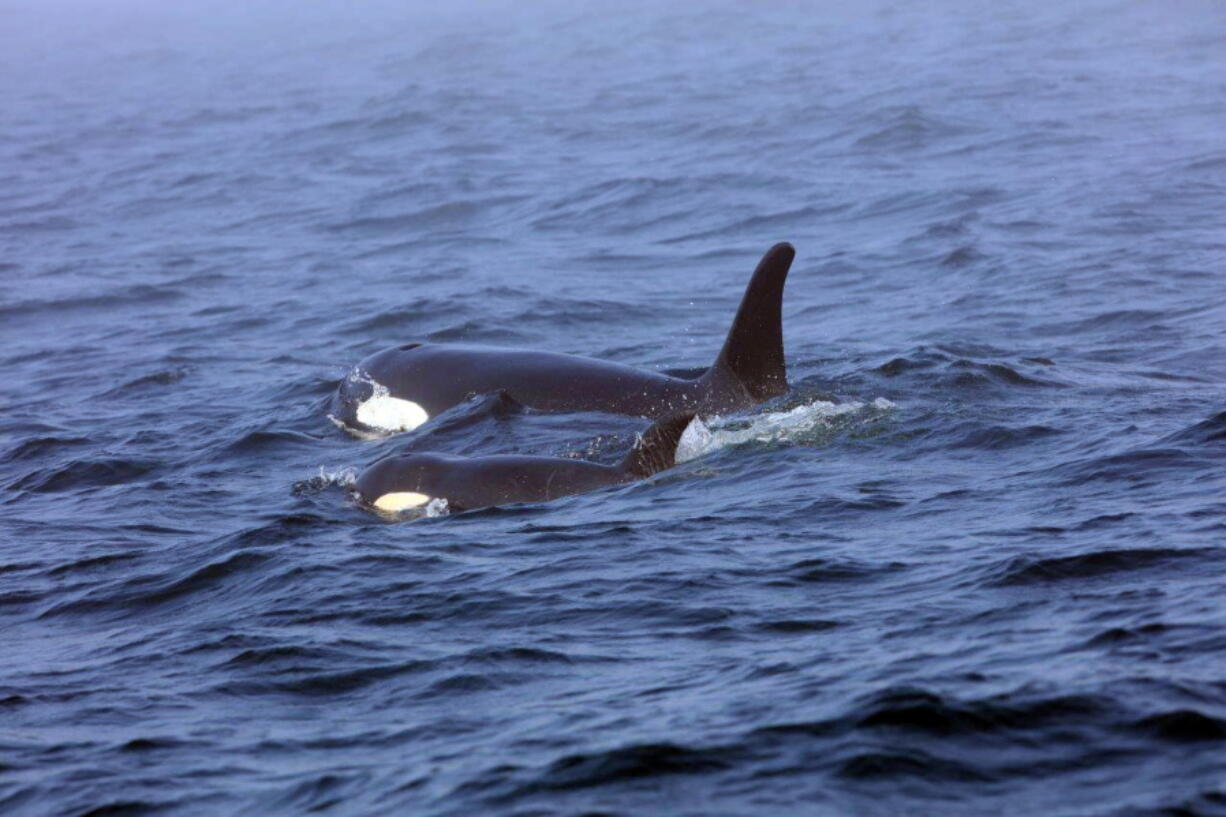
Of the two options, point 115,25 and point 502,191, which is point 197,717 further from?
point 115,25

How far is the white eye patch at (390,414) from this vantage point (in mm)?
13945

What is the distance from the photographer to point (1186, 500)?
9.38 metres

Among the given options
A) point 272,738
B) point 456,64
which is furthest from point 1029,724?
point 456,64

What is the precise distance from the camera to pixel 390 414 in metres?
14.1

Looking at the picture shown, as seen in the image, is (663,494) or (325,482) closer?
(663,494)

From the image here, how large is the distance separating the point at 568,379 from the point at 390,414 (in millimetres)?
1561

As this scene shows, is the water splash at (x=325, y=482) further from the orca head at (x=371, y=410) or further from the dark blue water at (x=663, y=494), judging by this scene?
the orca head at (x=371, y=410)

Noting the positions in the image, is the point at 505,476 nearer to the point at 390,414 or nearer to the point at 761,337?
the point at 761,337

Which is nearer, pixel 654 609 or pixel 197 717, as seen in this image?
pixel 197 717

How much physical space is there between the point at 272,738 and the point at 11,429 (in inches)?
347

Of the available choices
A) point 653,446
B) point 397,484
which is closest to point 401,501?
point 397,484

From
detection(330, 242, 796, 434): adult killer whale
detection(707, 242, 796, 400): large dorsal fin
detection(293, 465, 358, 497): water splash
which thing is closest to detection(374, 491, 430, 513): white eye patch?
detection(293, 465, 358, 497): water splash

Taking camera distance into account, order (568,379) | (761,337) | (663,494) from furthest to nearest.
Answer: (568,379), (761,337), (663,494)

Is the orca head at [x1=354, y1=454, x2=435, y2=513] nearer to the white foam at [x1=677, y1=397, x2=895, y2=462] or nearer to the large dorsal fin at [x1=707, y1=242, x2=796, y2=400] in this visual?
the white foam at [x1=677, y1=397, x2=895, y2=462]
